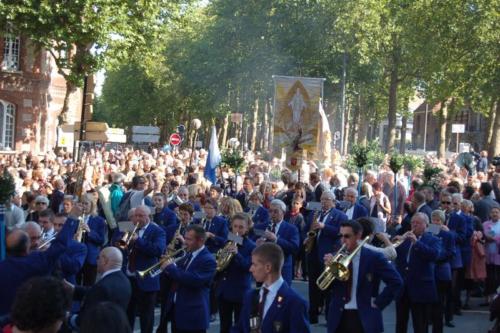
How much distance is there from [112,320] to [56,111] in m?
44.4

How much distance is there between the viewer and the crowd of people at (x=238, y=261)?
6.73 m

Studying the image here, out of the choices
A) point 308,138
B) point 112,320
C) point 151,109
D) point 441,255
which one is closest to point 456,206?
point 441,255

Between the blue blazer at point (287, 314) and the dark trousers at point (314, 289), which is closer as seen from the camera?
the blue blazer at point (287, 314)

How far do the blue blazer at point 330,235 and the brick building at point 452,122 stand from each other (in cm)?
7406

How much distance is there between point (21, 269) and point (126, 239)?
3124 millimetres

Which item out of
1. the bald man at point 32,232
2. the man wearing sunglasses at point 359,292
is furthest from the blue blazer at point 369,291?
the bald man at point 32,232

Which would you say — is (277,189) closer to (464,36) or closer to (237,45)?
(464,36)

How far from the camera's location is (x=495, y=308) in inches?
333

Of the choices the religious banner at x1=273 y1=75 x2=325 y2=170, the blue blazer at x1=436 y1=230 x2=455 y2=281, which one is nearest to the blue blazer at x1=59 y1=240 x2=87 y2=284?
the blue blazer at x1=436 y1=230 x2=455 y2=281

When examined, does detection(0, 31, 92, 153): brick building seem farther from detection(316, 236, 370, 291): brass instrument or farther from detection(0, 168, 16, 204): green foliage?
detection(316, 236, 370, 291): brass instrument

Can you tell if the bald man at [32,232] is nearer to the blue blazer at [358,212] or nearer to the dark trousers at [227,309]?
the dark trousers at [227,309]

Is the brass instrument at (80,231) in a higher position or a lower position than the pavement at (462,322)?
higher

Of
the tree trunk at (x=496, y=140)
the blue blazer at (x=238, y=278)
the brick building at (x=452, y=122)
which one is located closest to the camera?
the blue blazer at (x=238, y=278)

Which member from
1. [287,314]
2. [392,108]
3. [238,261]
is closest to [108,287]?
[287,314]
